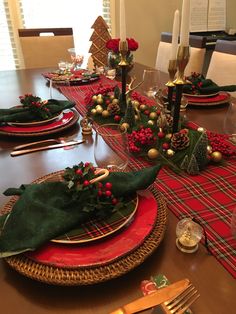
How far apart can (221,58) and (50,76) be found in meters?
0.96

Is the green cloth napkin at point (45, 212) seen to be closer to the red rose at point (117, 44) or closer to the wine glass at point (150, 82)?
the wine glass at point (150, 82)

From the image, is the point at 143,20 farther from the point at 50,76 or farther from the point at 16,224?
the point at 16,224

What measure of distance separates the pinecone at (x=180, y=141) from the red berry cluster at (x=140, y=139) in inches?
2.5

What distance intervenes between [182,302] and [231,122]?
661mm

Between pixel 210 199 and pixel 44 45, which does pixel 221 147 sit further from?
pixel 44 45

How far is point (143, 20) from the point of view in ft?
9.48

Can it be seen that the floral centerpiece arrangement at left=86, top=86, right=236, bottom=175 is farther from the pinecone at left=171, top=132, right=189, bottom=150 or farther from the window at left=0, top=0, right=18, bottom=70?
the window at left=0, top=0, right=18, bottom=70

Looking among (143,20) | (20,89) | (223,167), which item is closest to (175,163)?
(223,167)

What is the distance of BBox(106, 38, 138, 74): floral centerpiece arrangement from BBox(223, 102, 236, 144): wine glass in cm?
60

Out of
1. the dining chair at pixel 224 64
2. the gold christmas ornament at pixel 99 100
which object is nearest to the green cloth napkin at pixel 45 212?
the gold christmas ornament at pixel 99 100

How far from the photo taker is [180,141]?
0.72 meters

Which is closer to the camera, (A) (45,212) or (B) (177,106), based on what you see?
(A) (45,212)

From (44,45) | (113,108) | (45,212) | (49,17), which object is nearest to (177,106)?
(113,108)

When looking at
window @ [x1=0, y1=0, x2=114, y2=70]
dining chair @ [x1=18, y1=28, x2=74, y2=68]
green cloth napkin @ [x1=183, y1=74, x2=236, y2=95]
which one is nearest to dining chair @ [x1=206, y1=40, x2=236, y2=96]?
green cloth napkin @ [x1=183, y1=74, x2=236, y2=95]
